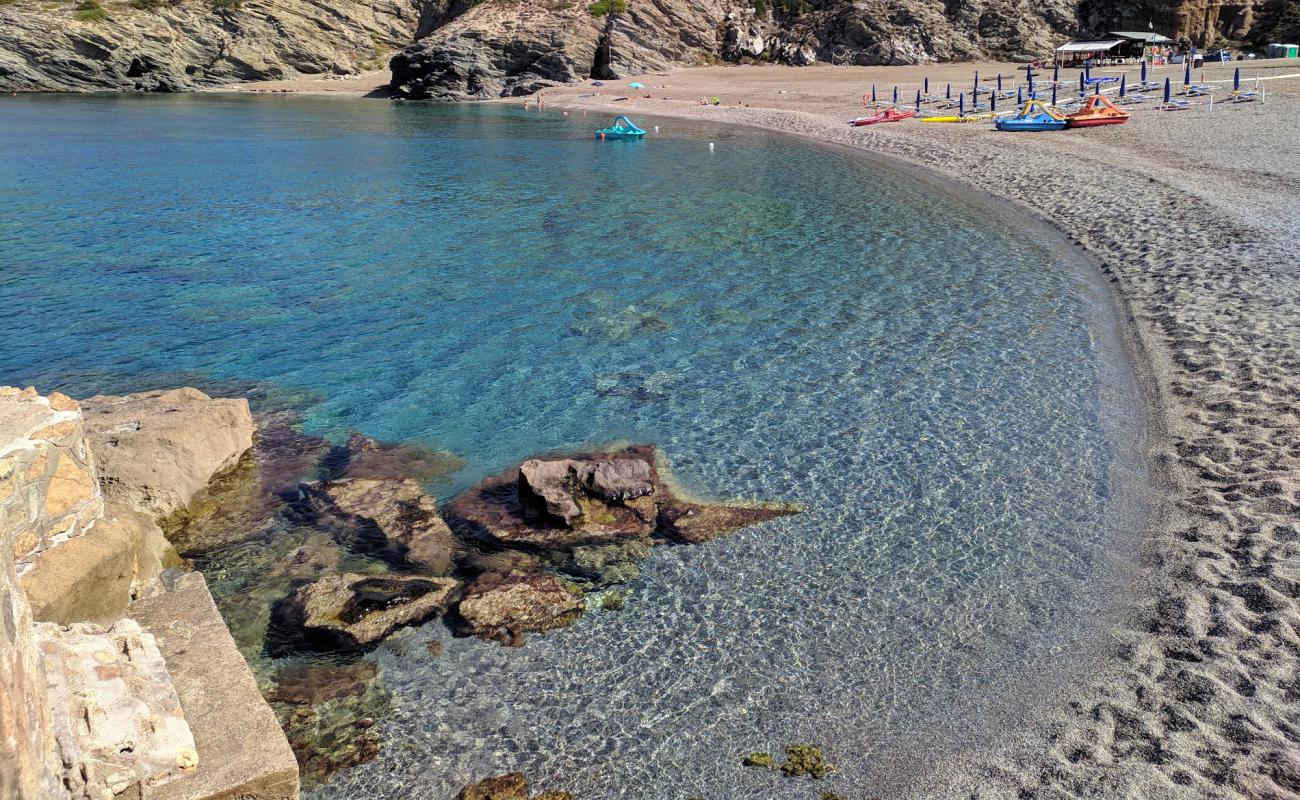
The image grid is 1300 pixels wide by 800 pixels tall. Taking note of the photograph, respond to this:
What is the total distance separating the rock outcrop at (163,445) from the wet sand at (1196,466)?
9.84 metres

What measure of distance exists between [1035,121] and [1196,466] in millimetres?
32517

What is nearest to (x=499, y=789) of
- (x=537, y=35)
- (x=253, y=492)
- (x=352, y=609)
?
(x=352, y=609)

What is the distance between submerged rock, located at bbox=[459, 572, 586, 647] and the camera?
9.61 metres

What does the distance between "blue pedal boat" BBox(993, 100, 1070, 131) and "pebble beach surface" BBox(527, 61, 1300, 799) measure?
16.1 feet

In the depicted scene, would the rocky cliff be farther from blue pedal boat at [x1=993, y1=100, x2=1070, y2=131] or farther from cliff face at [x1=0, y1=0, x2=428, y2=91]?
blue pedal boat at [x1=993, y1=100, x2=1070, y2=131]

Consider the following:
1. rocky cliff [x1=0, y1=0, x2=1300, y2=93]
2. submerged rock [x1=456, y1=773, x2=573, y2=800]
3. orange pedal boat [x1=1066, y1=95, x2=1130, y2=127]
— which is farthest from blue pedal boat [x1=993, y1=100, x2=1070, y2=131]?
submerged rock [x1=456, y1=773, x2=573, y2=800]

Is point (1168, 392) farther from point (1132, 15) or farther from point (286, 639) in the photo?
point (1132, 15)

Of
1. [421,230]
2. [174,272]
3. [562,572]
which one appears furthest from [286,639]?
[421,230]

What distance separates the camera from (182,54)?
92.8m

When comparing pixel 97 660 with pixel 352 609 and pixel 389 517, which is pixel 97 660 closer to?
pixel 352 609

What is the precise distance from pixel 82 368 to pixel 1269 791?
1875 centimetres

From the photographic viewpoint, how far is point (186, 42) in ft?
306

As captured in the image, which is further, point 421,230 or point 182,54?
point 182,54

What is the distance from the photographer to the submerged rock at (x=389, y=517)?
1115 centimetres
